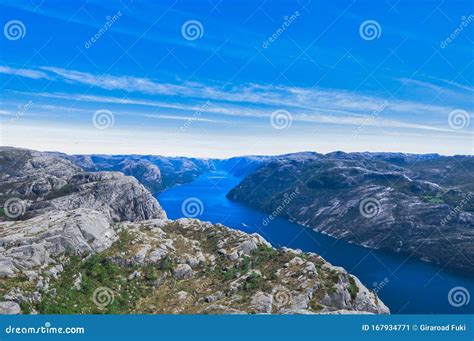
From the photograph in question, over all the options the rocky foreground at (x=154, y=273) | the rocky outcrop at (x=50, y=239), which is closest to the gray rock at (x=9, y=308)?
the rocky foreground at (x=154, y=273)

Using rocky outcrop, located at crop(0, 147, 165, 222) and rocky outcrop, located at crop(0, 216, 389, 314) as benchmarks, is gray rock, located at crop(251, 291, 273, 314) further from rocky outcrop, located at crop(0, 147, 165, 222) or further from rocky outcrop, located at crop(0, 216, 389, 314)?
rocky outcrop, located at crop(0, 147, 165, 222)

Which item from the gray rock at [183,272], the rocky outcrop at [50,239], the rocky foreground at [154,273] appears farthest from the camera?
the gray rock at [183,272]

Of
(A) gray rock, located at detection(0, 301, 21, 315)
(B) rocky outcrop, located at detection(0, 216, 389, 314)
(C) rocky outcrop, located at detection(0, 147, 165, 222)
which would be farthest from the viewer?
(C) rocky outcrop, located at detection(0, 147, 165, 222)

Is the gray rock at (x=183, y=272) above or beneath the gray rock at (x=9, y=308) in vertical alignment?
above

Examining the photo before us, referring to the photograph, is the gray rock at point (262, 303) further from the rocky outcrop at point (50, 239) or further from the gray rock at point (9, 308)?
the rocky outcrop at point (50, 239)

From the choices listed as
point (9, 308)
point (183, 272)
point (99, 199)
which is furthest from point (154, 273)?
point (99, 199)

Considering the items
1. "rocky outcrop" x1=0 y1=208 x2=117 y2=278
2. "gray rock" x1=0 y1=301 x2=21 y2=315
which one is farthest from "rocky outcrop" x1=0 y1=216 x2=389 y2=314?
"gray rock" x1=0 y1=301 x2=21 y2=315

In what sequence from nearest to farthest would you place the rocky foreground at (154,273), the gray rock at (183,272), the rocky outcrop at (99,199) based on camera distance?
the rocky foreground at (154,273) < the gray rock at (183,272) < the rocky outcrop at (99,199)

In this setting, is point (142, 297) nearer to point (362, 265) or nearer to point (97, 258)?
point (97, 258)
